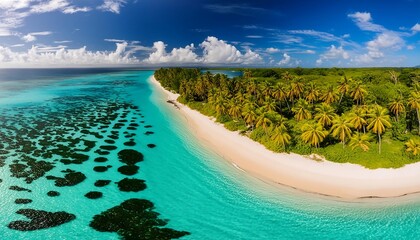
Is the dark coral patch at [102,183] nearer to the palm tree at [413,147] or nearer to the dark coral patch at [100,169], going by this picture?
the dark coral patch at [100,169]

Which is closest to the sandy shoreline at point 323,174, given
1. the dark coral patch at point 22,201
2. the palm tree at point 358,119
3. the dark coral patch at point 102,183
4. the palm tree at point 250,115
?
the palm tree at point 250,115

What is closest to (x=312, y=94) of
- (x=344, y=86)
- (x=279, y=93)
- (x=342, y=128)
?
(x=344, y=86)

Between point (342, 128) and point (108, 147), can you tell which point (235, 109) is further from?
point (108, 147)

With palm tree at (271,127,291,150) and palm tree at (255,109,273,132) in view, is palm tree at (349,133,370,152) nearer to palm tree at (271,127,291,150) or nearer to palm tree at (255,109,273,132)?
palm tree at (271,127,291,150)

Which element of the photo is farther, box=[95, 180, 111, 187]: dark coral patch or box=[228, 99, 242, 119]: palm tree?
box=[228, 99, 242, 119]: palm tree

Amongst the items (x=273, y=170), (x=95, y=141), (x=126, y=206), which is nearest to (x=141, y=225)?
(x=126, y=206)

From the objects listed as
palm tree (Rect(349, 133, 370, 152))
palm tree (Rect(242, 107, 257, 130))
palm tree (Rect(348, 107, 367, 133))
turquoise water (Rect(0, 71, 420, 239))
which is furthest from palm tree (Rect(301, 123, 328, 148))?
turquoise water (Rect(0, 71, 420, 239))

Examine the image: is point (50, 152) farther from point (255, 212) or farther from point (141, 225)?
point (255, 212)
